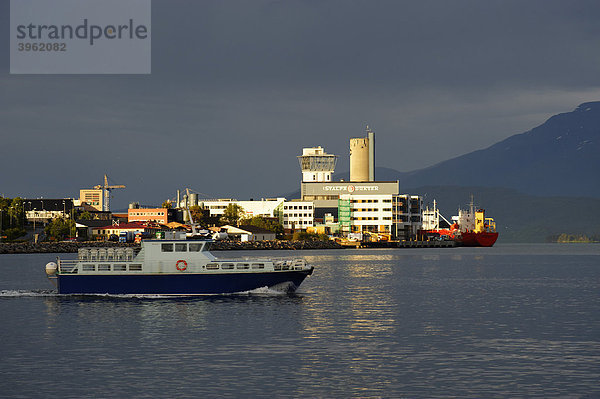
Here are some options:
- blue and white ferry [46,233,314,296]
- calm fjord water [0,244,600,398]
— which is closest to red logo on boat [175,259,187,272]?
blue and white ferry [46,233,314,296]

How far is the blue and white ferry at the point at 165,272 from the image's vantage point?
7256cm

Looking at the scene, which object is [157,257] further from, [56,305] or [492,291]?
[492,291]

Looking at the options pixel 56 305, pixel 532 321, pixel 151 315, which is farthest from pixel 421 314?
pixel 56 305

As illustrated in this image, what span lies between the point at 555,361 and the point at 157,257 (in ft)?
130

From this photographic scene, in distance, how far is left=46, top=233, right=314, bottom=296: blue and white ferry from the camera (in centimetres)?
7256

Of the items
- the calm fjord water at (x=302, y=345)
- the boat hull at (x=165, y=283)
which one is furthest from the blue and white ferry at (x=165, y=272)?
the calm fjord water at (x=302, y=345)

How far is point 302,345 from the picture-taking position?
48.0m

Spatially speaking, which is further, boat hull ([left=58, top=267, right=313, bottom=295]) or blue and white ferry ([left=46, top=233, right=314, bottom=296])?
boat hull ([left=58, top=267, right=313, bottom=295])

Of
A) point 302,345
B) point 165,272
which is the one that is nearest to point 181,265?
point 165,272

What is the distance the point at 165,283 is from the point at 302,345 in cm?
2780

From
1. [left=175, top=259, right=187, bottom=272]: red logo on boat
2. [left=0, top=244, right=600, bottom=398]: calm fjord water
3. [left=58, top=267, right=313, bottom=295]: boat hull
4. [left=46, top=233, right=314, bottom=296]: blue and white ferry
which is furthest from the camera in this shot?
[left=58, top=267, right=313, bottom=295]: boat hull

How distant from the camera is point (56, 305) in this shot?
70.8m

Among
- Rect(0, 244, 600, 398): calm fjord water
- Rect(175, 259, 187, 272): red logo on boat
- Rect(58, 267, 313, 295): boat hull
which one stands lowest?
Rect(0, 244, 600, 398): calm fjord water

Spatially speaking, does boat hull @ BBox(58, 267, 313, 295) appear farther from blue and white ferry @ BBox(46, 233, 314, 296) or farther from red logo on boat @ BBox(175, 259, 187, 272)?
red logo on boat @ BBox(175, 259, 187, 272)
